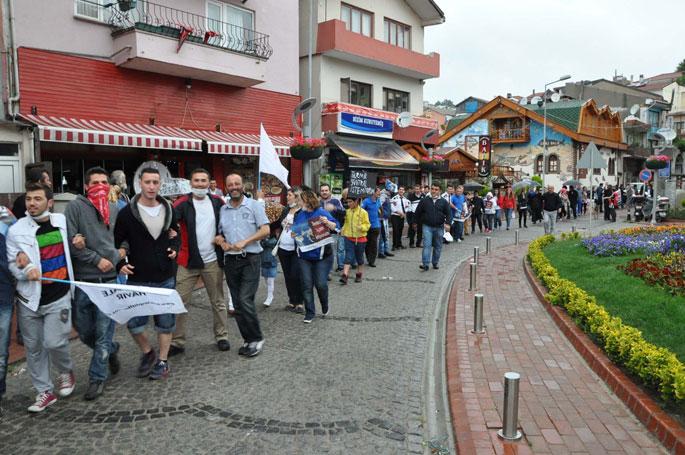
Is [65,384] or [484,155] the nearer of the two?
[65,384]

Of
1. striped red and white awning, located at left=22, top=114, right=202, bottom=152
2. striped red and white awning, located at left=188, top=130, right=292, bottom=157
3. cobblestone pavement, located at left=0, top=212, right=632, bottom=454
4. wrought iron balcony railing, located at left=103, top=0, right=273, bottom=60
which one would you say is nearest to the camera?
cobblestone pavement, located at left=0, top=212, right=632, bottom=454

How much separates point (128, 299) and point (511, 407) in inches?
124

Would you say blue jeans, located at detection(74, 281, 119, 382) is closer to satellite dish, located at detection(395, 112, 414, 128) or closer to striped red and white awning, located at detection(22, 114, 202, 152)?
striped red and white awning, located at detection(22, 114, 202, 152)

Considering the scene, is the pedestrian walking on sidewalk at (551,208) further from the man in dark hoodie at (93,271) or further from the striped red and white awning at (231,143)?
the man in dark hoodie at (93,271)

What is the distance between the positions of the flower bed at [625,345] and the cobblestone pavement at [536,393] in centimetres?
30

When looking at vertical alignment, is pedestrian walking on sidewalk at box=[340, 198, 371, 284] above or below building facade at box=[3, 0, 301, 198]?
below

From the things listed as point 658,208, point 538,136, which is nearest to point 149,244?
point 658,208

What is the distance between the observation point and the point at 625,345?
5379 mm

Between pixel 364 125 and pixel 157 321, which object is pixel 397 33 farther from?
pixel 157 321

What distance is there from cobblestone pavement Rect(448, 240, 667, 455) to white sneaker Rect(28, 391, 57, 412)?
3.37 metres

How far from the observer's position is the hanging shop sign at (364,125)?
20.9 metres

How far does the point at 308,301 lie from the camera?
298 inches

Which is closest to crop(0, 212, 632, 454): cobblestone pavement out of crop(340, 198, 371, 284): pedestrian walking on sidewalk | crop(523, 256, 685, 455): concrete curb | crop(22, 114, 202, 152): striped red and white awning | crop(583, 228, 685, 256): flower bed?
crop(523, 256, 685, 455): concrete curb

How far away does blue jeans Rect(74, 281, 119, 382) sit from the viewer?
4.91 m
